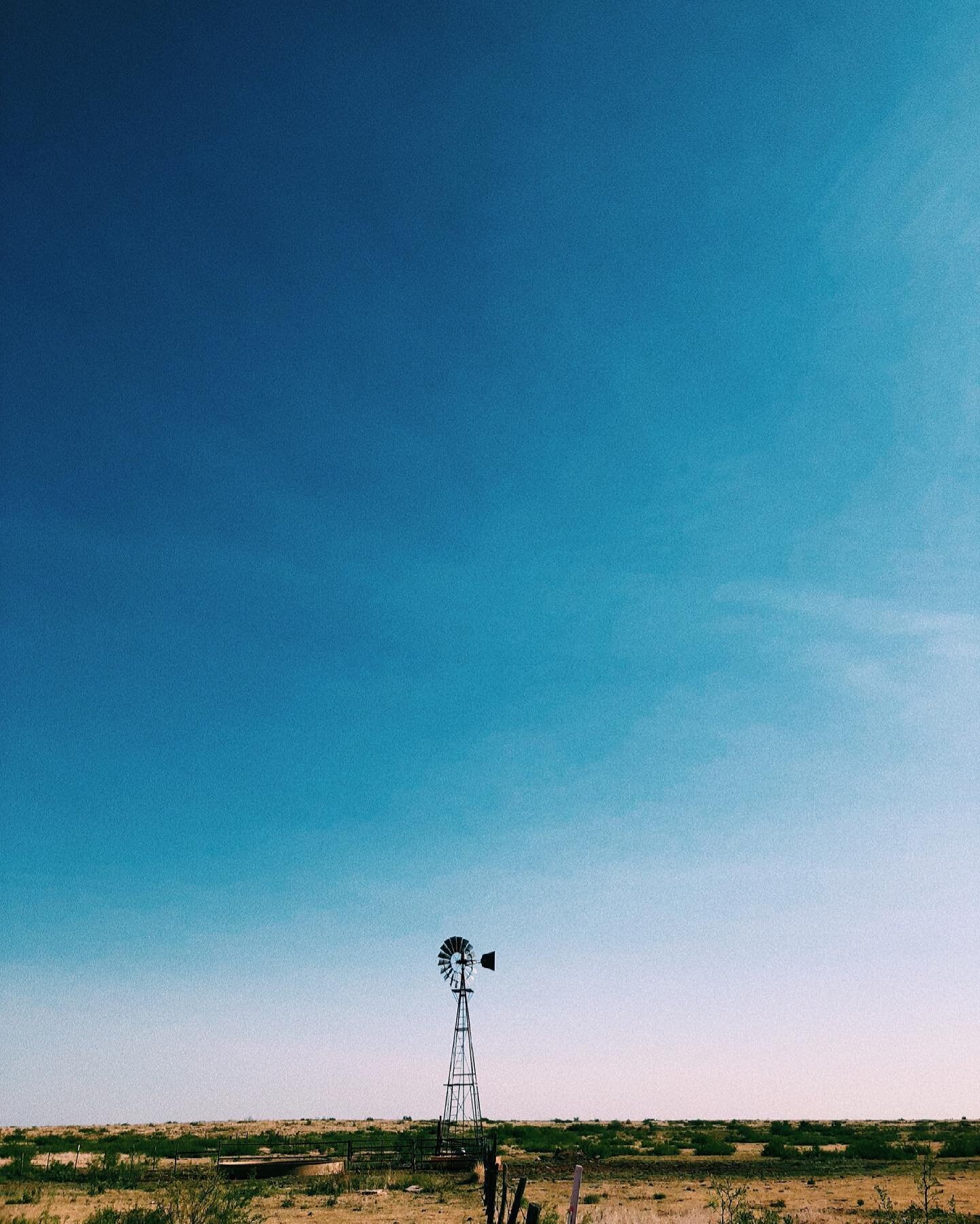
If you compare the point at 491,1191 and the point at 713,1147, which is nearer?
the point at 491,1191

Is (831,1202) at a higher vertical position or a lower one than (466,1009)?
lower

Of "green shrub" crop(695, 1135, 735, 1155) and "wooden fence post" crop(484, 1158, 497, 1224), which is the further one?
"green shrub" crop(695, 1135, 735, 1155)

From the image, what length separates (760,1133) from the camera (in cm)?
6331

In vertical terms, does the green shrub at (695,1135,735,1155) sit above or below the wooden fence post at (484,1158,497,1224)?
below

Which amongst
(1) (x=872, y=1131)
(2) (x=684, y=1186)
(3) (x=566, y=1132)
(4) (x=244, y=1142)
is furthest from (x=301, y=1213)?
(1) (x=872, y=1131)

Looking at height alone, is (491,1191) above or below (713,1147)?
above

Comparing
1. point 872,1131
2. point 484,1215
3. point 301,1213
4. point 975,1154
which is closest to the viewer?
point 484,1215

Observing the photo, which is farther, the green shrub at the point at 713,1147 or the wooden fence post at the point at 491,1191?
the green shrub at the point at 713,1147

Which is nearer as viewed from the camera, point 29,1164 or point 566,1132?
point 29,1164

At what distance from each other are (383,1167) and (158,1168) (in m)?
9.48

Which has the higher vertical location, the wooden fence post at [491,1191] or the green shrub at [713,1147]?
the wooden fence post at [491,1191]

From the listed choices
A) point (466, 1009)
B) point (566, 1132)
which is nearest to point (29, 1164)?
point (466, 1009)

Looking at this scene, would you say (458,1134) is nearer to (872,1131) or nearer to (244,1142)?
(244,1142)

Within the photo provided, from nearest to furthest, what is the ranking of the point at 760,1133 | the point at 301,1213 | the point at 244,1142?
1. the point at 301,1213
2. the point at 244,1142
3. the point at 760,1133
